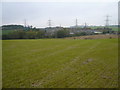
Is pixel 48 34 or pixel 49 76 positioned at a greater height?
pixel 48 34

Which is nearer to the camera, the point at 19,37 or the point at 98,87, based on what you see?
the point at 98,87

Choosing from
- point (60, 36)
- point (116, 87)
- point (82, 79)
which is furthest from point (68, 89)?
point (60, 36)

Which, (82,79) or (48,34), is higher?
(48,34)

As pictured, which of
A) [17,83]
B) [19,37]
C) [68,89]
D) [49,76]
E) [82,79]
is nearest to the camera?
[68,89]

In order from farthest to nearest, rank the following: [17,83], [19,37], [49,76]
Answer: [19,37] < [49,76] < [17,83]

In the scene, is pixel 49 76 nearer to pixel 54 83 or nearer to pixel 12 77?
pixel 54 83

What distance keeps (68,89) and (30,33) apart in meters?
34.1

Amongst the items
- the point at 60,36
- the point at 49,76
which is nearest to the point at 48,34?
the point at 60,36

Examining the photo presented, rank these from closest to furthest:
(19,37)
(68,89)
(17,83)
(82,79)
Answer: (68,89) < (17,83) < (82,79) < (19,37)

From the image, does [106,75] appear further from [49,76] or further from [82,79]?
[49,76]

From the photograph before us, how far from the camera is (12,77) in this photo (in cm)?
382

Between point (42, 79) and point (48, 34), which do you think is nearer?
point (42, 79)

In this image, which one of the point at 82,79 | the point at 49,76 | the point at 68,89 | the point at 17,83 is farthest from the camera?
the point at 49,76

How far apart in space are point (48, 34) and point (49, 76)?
3300 cm
